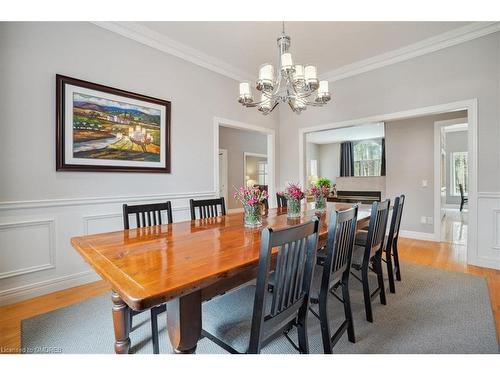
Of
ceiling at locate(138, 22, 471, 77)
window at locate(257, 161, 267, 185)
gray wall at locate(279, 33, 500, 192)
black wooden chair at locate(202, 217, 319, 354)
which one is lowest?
black wooden chair at locate(202, 217, 319, 354)

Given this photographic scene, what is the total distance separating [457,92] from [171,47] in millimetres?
3534

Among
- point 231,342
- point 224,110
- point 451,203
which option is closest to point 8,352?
point 231,342

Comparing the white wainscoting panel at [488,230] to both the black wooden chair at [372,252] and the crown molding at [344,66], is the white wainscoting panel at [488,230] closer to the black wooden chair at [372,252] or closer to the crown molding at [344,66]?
the black wooden chair at [372,252]

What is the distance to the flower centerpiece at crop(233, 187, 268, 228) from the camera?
1.79m

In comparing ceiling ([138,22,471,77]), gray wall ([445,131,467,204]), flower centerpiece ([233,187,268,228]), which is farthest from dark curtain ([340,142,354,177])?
flower centerpiece ([233,187,268,228])

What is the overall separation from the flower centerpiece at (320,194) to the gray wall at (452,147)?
345 inches

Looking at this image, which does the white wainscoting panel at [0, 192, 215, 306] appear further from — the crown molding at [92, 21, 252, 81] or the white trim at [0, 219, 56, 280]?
the crown molding at [92, 21, 252, 81]

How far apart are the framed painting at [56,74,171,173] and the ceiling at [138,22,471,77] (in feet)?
2.82

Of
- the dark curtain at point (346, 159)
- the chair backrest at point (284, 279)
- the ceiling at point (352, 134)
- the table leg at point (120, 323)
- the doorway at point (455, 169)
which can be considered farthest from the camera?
the doorway at point (455, 169)

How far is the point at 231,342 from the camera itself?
105cm

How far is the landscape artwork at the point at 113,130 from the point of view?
8.07 feet

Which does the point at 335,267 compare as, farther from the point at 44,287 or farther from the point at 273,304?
the point at 44,287

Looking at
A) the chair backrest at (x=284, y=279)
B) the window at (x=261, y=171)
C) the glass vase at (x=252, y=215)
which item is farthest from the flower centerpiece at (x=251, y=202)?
the window at (x=261, y=171)

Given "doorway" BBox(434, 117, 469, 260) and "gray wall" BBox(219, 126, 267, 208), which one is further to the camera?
"doorway" BBox(434, 117, 469, 260)
